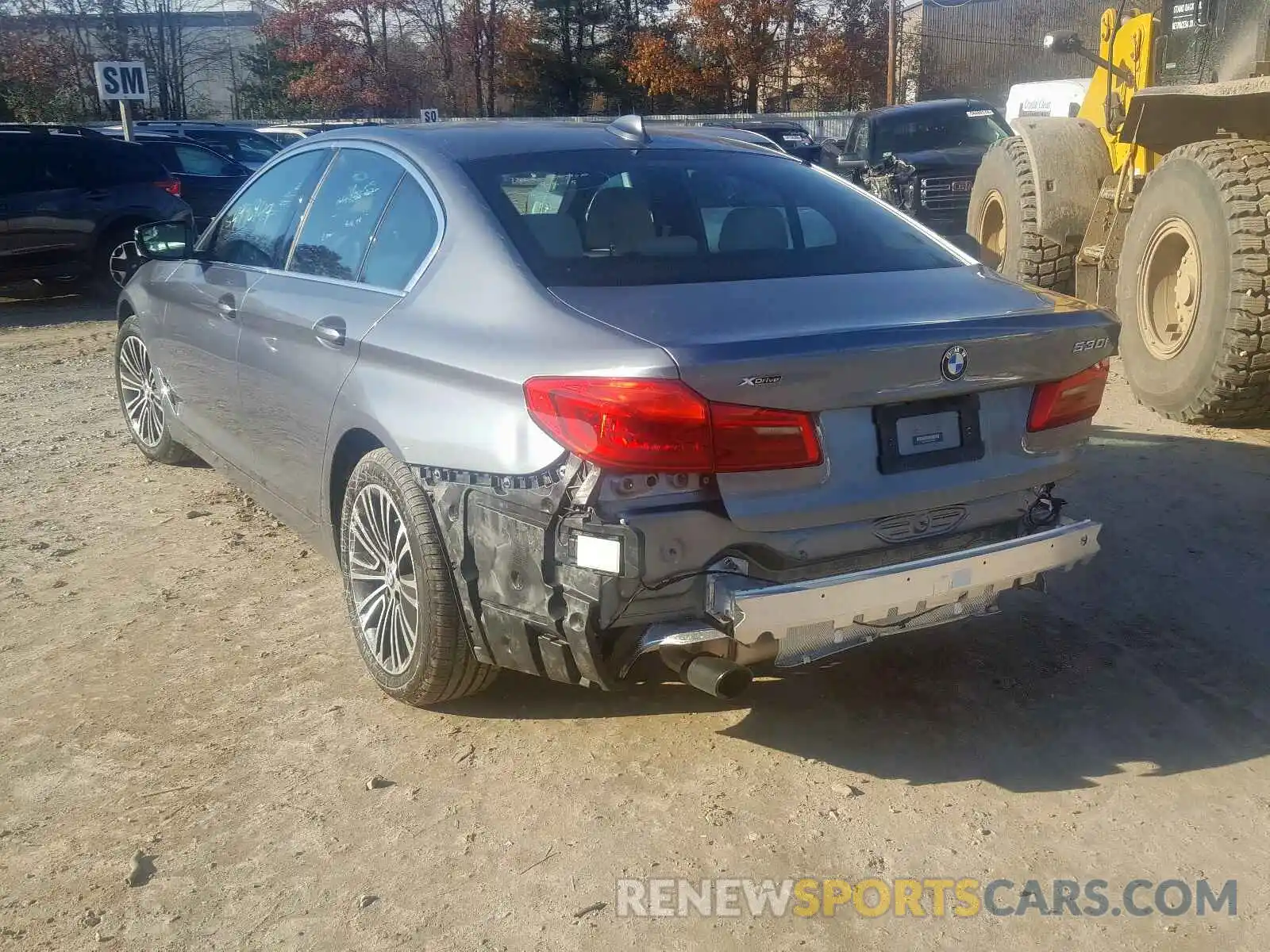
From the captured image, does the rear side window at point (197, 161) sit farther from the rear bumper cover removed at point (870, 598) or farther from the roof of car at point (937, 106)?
the rear bumper cover removed at point (870, 598)

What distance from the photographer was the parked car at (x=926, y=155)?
1398cm

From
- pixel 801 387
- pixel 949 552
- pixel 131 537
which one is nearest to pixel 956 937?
pixel 949 552

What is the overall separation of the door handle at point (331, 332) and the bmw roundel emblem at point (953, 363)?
1806 mm

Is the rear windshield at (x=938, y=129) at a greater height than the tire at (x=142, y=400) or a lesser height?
greater

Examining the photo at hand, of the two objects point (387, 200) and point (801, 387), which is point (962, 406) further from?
point (387, 200)

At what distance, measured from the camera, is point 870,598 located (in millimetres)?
3002

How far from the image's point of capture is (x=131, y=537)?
5.39 m

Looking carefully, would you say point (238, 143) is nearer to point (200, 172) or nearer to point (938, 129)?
point (200, 172)

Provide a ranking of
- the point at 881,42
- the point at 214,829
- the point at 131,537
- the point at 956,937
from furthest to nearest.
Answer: the point at 881,42 → the point at 131,537 → the point at 214,829 → the point at 956,937

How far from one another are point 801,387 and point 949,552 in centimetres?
67

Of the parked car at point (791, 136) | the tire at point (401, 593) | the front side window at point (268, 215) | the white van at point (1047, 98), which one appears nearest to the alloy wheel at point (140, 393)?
the front side window at point (268, 215)

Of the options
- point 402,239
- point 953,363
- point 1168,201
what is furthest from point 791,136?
point 953,363

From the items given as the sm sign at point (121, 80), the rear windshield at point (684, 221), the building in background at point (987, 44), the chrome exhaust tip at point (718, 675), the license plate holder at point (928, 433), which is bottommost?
the chrome exhaust tip at point (718, 675)

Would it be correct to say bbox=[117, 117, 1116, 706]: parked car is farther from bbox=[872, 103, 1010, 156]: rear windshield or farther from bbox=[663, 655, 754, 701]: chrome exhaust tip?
bbox=[872, 103, 1010, 156]: rear windshield
